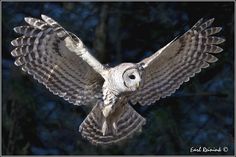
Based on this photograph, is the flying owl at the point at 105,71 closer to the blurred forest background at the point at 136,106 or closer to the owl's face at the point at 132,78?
the owl's face at the point at 132,78

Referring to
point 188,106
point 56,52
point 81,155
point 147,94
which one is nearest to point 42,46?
point 56,52

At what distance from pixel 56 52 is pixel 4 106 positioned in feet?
9.84

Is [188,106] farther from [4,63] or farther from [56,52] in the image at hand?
[56,52]

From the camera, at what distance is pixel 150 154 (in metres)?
11.5

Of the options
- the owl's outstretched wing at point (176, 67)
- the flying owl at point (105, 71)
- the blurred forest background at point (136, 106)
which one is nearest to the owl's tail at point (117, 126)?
the flying owl at point (105, 71)

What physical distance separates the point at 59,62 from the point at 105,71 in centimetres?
41

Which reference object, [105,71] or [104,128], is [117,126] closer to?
[104,128]

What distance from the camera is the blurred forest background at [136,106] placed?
11.4 metres

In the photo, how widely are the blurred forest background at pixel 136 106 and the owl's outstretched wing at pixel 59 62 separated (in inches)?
104

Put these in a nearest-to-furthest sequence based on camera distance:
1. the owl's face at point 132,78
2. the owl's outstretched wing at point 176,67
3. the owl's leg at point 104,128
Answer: the owl's face at point 132,78 → the owl's leg at point 104,128 → the owl's outstretched wing at point 176,67

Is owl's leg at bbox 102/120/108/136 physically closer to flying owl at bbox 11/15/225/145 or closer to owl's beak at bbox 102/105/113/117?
flying owl at bbox 11/15/225/145

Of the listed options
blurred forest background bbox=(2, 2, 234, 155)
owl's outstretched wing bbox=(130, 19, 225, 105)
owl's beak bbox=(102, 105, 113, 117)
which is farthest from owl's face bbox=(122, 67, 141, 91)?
blurred forest background bbox=(2, 2, 234, 155)

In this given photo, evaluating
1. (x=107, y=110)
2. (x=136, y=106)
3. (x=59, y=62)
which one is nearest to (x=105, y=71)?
(x=107, y=110)

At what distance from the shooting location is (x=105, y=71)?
27.4 ft
